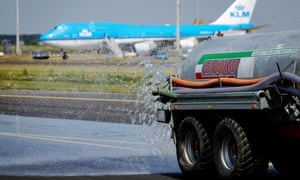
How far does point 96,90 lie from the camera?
29.1m

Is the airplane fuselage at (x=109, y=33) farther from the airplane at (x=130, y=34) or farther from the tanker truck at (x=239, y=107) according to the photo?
the tanker truck at (x=239, y=107)

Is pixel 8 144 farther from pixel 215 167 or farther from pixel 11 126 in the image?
pixel 215 167

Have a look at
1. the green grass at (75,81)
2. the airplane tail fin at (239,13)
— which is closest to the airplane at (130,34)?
the airplane tail fin at (239,13)

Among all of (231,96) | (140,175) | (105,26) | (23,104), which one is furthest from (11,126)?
(105,26)

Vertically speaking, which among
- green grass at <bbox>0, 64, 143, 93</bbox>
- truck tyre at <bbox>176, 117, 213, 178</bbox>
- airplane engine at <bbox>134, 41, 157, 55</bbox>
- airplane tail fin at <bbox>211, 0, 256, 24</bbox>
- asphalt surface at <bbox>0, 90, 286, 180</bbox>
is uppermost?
airplane tail fin at <bbox>211, 0, 256, 24</bbox>

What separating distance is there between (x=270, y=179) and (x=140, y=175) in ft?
5.65

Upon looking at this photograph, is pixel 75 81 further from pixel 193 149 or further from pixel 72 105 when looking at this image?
pixel 193 149

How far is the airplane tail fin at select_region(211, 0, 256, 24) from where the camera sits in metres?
72.4

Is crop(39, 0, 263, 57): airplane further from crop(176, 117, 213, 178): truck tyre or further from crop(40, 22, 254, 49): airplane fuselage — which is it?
crop(176, 117, 213, 178): truck tyre

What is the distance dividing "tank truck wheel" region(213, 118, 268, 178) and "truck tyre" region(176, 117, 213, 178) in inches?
9.5

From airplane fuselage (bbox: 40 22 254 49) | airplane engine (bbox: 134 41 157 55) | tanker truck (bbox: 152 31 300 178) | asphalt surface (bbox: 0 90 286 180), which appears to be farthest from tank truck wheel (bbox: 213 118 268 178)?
airplane fuselage (bbox: 40 22 254 49)

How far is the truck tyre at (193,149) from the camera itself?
11.6 metres

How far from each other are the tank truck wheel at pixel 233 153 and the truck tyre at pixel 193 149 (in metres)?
0.24

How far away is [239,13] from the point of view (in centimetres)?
7894
